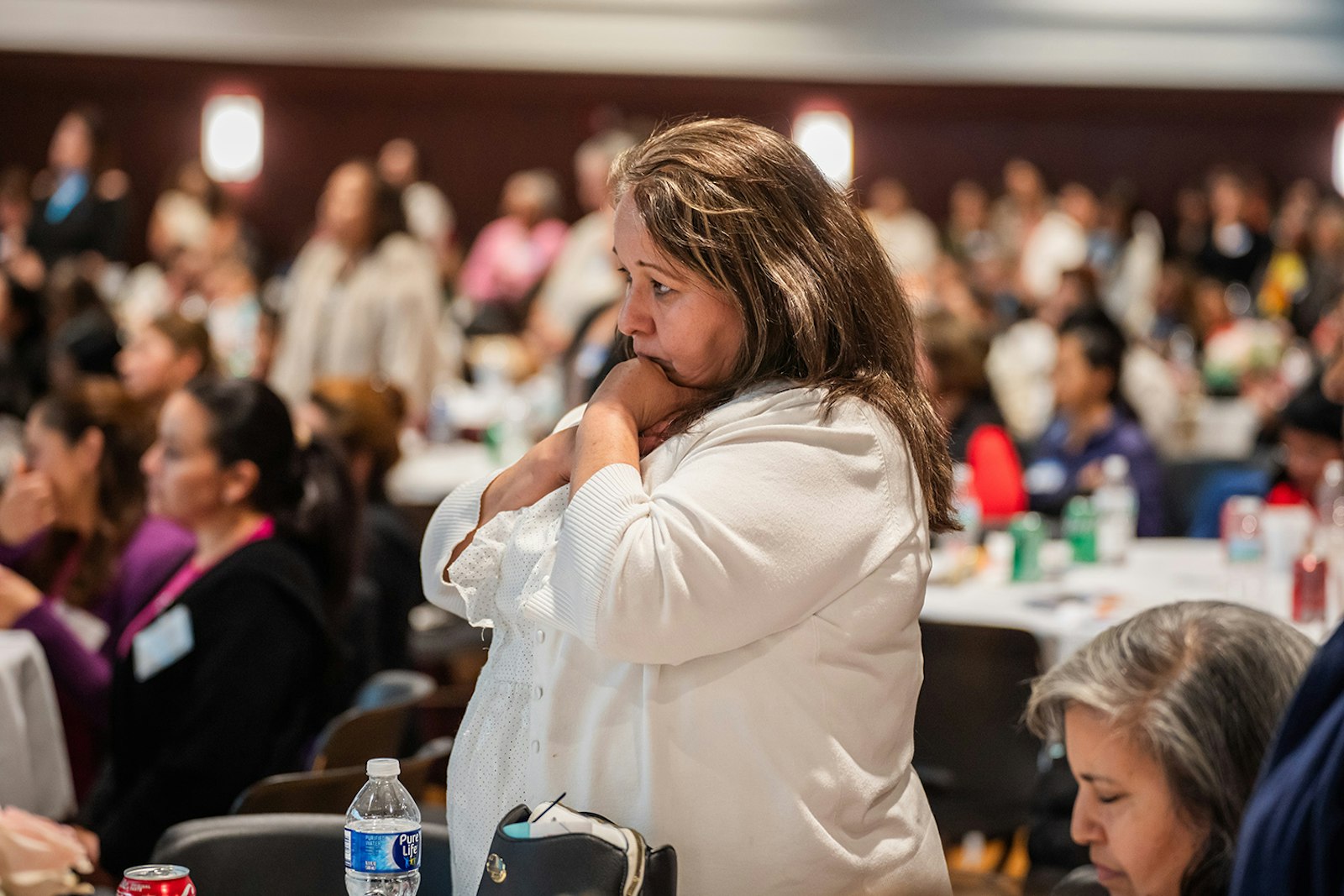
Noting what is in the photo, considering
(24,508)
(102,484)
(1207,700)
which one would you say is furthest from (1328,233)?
(1207,700)

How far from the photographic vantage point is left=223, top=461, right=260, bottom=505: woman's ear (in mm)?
3020

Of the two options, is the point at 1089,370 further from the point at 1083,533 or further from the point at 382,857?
the point at 382,857

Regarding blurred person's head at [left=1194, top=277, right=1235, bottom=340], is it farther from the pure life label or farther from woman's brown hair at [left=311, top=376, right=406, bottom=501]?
the pure life label

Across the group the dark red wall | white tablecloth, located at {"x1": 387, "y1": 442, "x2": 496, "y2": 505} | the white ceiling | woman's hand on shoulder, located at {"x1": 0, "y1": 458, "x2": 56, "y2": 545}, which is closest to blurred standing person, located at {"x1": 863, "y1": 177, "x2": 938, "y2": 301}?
the dark red wall

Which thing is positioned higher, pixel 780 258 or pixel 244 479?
pixel 780 258

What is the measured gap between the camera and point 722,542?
1545 mm

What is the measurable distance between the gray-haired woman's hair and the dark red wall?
468 inches

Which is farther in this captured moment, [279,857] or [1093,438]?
[1093,438]

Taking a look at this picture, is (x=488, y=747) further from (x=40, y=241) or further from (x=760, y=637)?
(x=40, y=241)

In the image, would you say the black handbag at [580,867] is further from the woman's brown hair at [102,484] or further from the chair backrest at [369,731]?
the woman's brown hair at [102,484]

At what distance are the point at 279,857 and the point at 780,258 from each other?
3.67ft

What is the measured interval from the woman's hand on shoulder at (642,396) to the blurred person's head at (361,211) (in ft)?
16.7

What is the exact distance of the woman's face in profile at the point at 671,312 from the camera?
1638mm

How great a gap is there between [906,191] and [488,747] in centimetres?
1288
